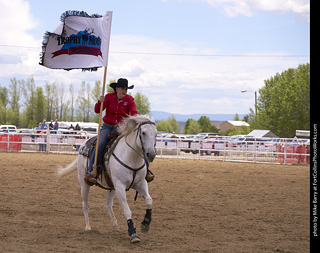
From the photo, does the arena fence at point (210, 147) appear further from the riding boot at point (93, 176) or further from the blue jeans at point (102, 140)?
the riding boot at point (93, 176)

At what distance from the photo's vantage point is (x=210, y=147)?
27.2 meters

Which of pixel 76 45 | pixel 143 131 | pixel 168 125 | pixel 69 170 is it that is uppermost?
pixel 168 125

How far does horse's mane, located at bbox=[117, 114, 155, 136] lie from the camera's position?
6.85 m

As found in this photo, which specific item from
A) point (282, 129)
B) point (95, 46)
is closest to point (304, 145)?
point (95, 46)

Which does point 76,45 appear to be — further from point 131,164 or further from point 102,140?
point 131,164

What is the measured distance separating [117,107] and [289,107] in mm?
50173

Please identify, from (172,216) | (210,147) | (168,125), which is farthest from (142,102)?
(172,216)

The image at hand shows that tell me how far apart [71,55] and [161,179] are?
7844 mm

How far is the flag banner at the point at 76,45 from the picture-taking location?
8.34m

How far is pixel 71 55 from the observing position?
27.6 ft

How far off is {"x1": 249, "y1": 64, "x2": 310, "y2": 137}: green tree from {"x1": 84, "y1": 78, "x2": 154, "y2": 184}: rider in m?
48.5

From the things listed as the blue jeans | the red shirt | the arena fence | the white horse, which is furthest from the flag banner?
the arena fence

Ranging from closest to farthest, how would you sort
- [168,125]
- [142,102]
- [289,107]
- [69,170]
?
[69,170], [289,107], [142,102], [168,125]

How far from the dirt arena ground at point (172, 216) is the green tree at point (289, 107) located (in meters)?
40.4
